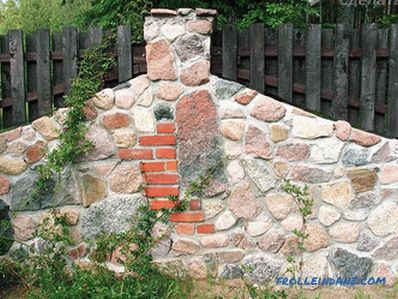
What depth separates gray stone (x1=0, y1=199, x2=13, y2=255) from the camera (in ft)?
12.6

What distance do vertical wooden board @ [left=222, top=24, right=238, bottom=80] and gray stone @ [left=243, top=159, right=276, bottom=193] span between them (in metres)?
0.65

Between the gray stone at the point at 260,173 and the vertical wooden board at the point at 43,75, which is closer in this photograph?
the gray stone at the point at 260,173

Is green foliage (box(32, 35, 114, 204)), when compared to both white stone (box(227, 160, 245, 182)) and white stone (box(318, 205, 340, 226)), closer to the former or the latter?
white stone (box(227, 160, 245, 182))

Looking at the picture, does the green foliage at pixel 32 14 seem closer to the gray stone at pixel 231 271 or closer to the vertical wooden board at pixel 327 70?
the vertical wooden board at pixel 327 70

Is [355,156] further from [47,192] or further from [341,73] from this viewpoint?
[47,192]

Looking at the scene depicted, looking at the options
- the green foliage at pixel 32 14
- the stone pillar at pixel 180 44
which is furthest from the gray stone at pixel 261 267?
the green foliage at pixel 32 14

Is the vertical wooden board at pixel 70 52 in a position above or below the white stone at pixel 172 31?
below

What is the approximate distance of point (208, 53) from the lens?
3760 millimetres

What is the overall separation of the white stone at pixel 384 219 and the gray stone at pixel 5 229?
8.56 feet

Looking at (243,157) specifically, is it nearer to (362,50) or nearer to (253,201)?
(253,201)

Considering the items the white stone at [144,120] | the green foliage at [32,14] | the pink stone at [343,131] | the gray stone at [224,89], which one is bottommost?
the pink stone at [343,131]

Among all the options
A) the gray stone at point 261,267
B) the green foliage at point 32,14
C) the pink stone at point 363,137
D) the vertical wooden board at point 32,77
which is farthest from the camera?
the green foliage at point 32,14

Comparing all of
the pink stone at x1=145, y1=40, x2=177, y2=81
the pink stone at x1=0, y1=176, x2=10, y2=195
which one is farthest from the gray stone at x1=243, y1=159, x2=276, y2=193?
the pink stone at x1=0, y1=176, x2=10, y2=195

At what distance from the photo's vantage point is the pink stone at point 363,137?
370 cm
